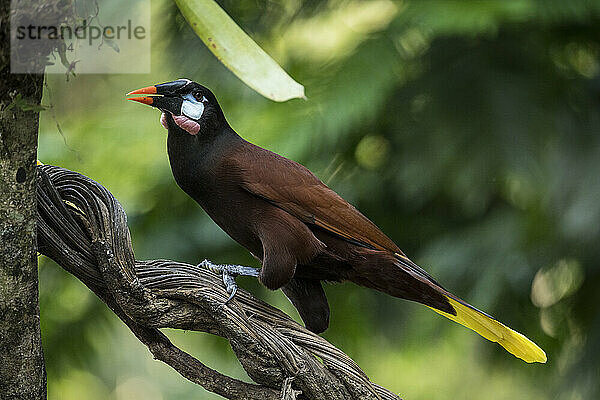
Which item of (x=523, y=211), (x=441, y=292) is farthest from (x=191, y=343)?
(x=441, y=292)

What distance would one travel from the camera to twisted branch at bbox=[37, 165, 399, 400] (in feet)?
1.67

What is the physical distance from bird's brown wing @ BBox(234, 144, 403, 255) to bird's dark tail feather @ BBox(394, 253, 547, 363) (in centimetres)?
3

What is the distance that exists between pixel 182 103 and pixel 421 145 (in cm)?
78

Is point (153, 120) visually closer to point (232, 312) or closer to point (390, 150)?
point (390, 150)

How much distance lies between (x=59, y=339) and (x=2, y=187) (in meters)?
1.08

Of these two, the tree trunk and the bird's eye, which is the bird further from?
the tree trunk

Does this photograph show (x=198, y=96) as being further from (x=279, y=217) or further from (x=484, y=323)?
(x=484, y=323)

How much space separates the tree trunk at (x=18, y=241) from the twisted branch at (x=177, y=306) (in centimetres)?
4

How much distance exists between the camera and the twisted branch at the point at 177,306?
51 centimetres

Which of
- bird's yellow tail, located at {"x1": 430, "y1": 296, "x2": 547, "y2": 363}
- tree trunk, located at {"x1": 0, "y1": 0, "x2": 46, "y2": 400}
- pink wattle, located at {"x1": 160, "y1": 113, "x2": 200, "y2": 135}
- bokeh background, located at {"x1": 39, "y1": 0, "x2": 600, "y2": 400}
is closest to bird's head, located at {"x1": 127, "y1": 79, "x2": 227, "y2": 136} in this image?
pink wattle, located at {"x1": 160, "y1": 113, "x2": 200, "y2": 135}

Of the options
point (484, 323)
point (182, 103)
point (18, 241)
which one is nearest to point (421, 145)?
point (484, 323)

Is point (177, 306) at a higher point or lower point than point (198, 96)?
lower

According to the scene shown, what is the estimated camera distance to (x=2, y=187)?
1.49 ft

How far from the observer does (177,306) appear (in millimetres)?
530
